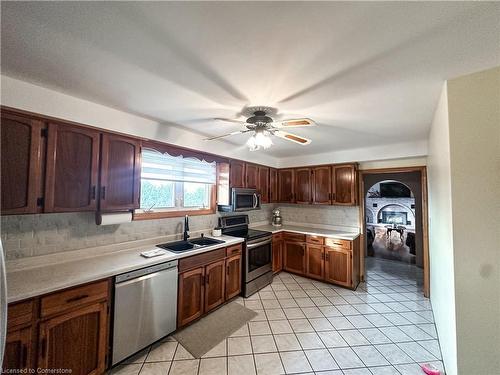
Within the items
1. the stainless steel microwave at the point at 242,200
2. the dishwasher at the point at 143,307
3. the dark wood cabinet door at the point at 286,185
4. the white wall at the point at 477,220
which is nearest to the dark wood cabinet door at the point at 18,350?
the dishwasher at the point at 143,307

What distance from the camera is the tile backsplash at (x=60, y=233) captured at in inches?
64.7

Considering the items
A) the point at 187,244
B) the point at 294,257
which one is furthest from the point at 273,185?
the point at 187,244

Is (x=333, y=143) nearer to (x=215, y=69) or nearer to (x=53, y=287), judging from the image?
(x=215, y=69)

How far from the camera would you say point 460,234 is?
1325mm

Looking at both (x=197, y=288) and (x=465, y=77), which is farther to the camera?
(x=197, y=288)

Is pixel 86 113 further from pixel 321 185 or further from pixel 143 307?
pixel 321 185

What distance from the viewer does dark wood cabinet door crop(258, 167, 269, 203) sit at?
4.06m

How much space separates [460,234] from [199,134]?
2884 mm

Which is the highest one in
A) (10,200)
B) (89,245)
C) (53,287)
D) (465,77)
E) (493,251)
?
(465,77)

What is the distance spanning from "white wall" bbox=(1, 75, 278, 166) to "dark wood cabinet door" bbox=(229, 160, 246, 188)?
63 cm

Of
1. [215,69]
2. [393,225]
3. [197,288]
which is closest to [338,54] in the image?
[215,69]

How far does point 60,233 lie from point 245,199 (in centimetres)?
242

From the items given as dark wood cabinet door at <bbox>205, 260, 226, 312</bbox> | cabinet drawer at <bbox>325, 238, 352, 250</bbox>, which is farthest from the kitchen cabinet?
dark wood cabinet door at <bbox>205, 260, 226, 312</bbox>

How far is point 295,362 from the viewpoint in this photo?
1.81m
